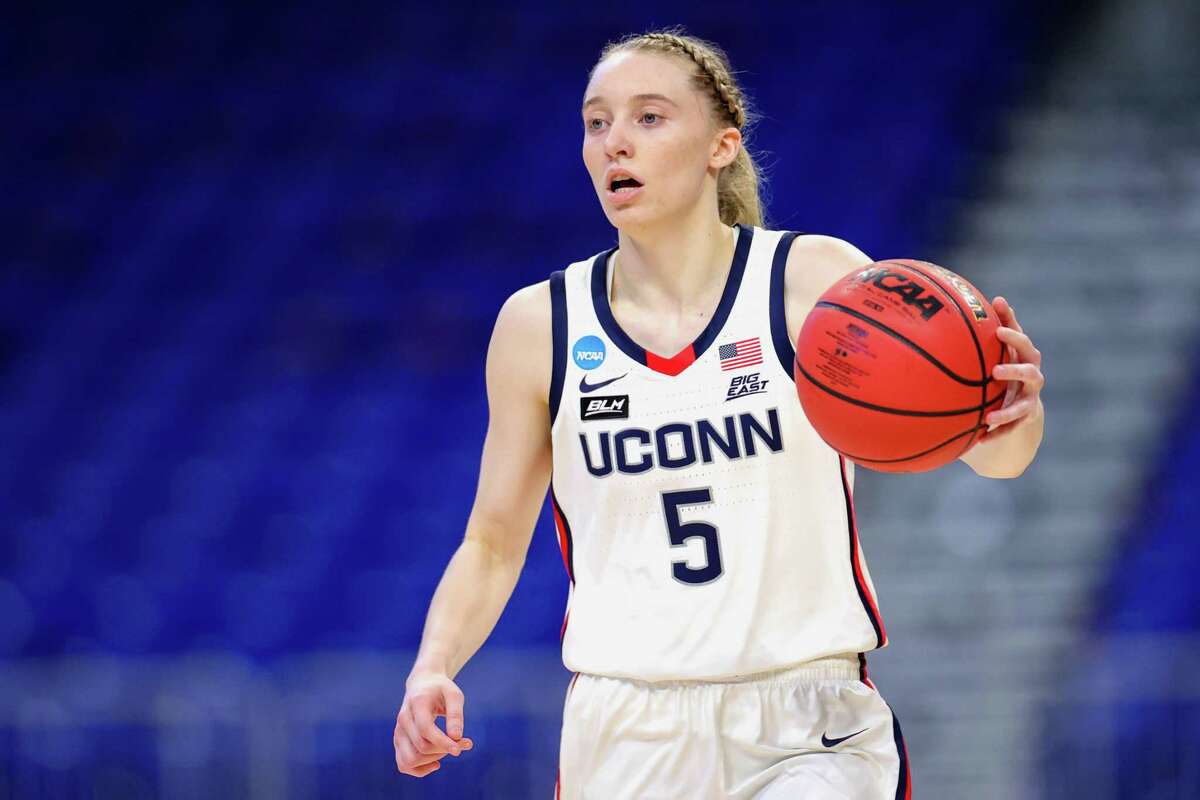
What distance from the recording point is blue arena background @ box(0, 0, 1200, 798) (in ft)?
27.2

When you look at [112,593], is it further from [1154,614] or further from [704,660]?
[704,660]

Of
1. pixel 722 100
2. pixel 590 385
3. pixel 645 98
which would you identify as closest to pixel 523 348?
pixel 590 385

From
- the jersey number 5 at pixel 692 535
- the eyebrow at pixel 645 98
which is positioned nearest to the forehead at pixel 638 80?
the eyebrow at pixel 645 98

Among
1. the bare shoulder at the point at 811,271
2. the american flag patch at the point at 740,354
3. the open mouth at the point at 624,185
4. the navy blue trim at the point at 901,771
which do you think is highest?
→ the open mouth at the point at 624,185

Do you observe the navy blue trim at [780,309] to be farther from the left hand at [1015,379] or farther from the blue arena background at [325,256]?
the blue arena background at [325,256]

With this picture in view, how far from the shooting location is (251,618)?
8.22m

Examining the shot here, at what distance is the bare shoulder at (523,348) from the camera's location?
325 cm

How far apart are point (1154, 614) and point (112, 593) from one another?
17.7ft

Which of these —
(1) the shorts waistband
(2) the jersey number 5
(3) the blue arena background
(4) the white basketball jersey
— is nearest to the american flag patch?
(4) the white basketball jersey

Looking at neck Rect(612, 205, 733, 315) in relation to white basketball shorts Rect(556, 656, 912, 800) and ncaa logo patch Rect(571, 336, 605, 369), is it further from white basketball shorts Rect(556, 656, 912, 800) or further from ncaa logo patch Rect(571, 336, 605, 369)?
white basketball shorts Rect(556, 656, 912, 800)

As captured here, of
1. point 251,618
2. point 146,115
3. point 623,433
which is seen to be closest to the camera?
point 623,433

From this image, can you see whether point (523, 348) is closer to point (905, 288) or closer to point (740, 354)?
point (740, 354)

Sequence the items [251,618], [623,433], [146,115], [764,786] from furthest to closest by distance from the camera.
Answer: [146,115], [251,618], [623,433], [764,786]

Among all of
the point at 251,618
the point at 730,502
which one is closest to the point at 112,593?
the point at 251,618
